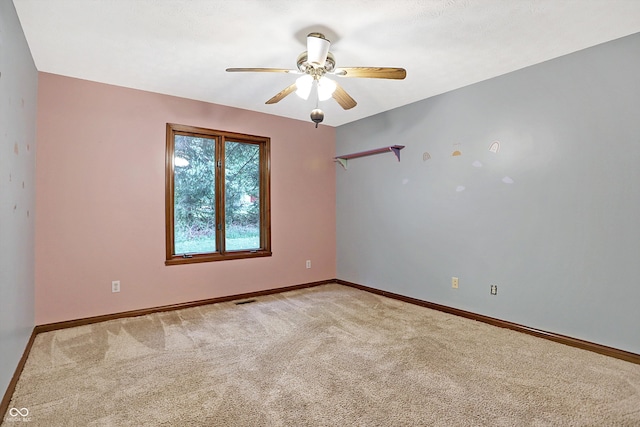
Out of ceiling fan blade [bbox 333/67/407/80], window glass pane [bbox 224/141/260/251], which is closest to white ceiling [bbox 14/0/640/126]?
ceiling fan blade [bbox 333/67/407/80]

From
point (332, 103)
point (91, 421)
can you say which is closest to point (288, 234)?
point (332, 103)

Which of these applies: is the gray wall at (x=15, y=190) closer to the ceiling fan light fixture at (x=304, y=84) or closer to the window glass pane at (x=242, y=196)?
the ceiling fan light fixture at (x=304, y=84)

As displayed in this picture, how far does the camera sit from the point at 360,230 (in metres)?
4.71

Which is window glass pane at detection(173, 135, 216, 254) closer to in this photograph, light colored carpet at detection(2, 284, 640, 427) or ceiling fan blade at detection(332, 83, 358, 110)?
light colored carpet at detection(2, 284, 640, 427)

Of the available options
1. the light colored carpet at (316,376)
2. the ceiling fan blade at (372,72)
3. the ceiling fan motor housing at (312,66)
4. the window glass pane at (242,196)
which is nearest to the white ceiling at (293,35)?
the ceiling fan motor housing at (312,66)

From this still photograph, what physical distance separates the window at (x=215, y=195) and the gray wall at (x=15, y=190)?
1.22 metres

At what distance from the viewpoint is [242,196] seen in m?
4.34

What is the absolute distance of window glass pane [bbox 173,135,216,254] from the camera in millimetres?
3844

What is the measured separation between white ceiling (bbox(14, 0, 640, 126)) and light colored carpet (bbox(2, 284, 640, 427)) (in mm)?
2435

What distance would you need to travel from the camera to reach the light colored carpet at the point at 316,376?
1.78 metres

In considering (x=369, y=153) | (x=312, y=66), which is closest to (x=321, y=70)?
(x=312, y=66)

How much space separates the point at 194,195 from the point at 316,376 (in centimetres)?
266

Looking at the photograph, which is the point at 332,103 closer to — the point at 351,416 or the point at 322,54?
the point at 322,54

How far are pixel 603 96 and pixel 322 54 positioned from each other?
7.40ft
